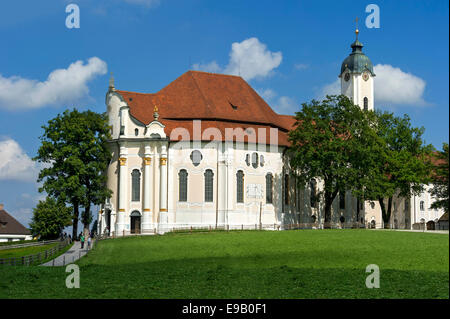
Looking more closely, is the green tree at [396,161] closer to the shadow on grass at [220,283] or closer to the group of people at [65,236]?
the group of people at [65,236]

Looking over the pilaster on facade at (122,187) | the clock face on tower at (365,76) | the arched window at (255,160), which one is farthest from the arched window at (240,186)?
the clock face on tower at (365,76)

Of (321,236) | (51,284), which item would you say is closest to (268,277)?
(51,284)

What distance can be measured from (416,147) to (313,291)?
48553mm

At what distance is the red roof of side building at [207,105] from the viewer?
68500mm

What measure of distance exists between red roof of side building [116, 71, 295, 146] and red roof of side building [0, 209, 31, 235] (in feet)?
121

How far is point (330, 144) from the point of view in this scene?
64.4 meters

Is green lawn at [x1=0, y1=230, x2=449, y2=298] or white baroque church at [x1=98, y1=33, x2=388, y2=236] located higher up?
white baroque church at [x1=98, y1=33, x2=388, y2=236]

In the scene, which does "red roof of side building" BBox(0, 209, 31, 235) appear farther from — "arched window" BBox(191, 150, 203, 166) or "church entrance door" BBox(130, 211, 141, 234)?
"arched window" BBox(191, 150, 203, 166)

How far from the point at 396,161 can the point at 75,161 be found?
→ 3385 cm

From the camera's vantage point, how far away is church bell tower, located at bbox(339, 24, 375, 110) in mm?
85688

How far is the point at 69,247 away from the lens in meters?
53.2

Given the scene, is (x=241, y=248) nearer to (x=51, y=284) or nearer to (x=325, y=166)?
(x=51, y=284)

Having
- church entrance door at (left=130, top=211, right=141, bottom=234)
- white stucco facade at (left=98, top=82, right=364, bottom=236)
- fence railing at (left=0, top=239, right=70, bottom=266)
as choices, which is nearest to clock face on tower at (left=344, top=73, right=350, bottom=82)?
white stucco facade at (left=98, top=82, right=364, bottom=236)

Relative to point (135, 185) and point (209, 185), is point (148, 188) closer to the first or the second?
point (135, 185)
